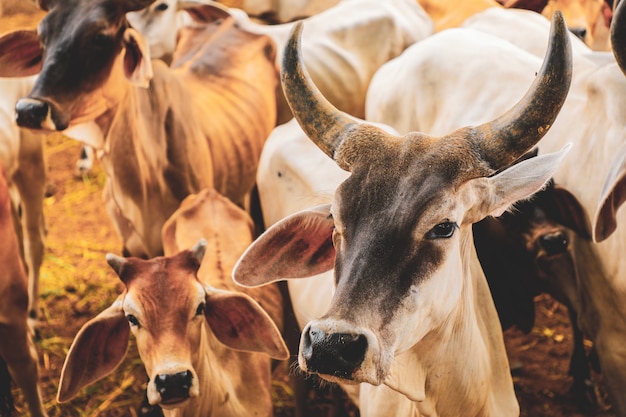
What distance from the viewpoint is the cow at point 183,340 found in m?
3.20

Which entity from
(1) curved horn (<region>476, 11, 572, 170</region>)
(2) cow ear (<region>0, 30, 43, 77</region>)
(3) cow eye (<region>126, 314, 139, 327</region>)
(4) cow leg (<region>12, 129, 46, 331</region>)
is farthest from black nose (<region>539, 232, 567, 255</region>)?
(4) cow leg (<region>12, 129, 46, 331</region>)

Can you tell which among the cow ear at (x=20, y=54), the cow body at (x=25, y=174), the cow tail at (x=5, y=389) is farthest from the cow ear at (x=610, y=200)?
the cow body at (x=25, y=174)

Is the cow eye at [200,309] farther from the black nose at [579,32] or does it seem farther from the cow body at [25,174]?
the black nose at [579,32]

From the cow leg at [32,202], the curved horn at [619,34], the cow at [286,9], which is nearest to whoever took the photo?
the curved horn at [619,34]

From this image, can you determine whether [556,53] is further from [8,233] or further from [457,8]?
[457,8]

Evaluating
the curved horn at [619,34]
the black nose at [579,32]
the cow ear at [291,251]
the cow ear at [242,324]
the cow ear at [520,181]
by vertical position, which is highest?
the curved horn at [619,34]

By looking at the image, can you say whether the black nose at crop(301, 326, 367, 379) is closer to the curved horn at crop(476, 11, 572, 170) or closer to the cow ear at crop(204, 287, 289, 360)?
the curved horn at crop(476, 11, 572, 170)

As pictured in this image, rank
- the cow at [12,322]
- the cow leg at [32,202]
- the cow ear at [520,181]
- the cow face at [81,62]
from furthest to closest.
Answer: the cow leg at [32,202]
the cow face at [81,62]
the cow at [12,322]
the cow ear at [520,181]

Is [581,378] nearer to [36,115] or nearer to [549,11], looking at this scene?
[549,11]

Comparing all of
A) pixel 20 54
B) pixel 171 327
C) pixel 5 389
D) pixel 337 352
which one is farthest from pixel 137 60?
pixel 337 352

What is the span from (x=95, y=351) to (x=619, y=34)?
246 cm

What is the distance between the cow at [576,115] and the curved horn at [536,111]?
0.74 meters

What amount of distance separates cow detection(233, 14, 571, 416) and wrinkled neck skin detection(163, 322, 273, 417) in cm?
79

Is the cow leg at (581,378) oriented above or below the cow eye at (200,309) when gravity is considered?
below
